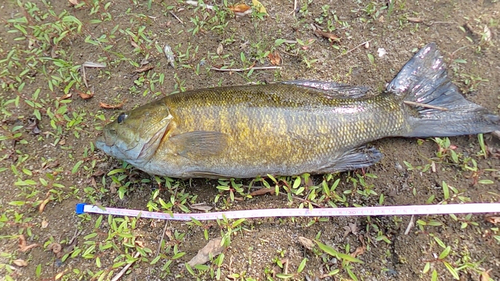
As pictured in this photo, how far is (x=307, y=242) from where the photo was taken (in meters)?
3.03

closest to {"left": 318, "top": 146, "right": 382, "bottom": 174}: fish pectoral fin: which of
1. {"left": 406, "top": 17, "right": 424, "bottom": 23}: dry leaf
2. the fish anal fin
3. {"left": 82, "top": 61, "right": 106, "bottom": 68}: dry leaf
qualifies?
the fish anal fin

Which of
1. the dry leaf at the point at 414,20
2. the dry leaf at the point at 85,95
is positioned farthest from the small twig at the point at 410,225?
the dry leaf at the point at 85,95

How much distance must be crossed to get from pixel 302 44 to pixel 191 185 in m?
2.15

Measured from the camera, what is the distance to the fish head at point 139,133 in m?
3.08

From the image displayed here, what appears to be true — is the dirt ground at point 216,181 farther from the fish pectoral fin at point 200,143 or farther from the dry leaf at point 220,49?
the fish pectoral fin at point 200,143

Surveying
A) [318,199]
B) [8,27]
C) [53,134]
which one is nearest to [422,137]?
[318,199]

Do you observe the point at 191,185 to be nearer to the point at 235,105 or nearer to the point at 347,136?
the point at 235,105

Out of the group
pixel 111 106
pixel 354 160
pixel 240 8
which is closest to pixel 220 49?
pixel 240 8

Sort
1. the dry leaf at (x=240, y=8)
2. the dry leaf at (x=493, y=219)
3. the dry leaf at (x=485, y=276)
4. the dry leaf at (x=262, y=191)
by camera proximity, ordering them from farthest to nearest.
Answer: the dry leaf at (x=240, y=8)
the dry leaf at (x=262, y=191)
the dry leaf at (x=493, y=219)
the dry leaf at (x=485, y=276)

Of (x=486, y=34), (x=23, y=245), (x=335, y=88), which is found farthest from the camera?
(x=486, y=34)

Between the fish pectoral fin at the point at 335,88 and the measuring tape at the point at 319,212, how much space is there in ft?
3.86

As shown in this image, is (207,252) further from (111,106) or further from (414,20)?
(414,20)

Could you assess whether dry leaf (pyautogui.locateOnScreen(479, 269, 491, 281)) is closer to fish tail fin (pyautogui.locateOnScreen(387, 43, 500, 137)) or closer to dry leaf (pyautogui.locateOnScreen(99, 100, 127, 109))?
fish tail fin (pyautogui.locateOnScreen(387, 43, 500, 137))

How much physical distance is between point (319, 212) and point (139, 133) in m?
1.94
